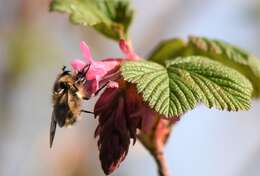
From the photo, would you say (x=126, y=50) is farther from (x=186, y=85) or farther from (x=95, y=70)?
(x=186, y=85)

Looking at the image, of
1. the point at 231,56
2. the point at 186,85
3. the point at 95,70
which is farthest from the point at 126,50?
the point at 231,56

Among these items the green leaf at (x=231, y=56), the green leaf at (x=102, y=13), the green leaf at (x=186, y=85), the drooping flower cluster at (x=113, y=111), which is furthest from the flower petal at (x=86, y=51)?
the green leaf at (x=231, y=56)

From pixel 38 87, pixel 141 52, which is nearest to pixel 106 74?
pixel 141 52

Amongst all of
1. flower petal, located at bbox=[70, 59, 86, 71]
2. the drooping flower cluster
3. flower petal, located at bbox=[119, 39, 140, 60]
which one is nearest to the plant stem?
the drooping flower cluster

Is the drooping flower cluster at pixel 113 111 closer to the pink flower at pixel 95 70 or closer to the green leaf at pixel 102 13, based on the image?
the pink flower at pixel 95 70

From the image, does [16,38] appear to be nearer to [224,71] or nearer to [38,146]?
[38,146]

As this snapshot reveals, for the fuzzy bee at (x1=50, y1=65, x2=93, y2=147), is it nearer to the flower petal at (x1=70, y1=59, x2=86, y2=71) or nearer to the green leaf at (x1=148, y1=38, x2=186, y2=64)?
the flower petal at (x1=70, y1=59, x2=86, y2=71)
